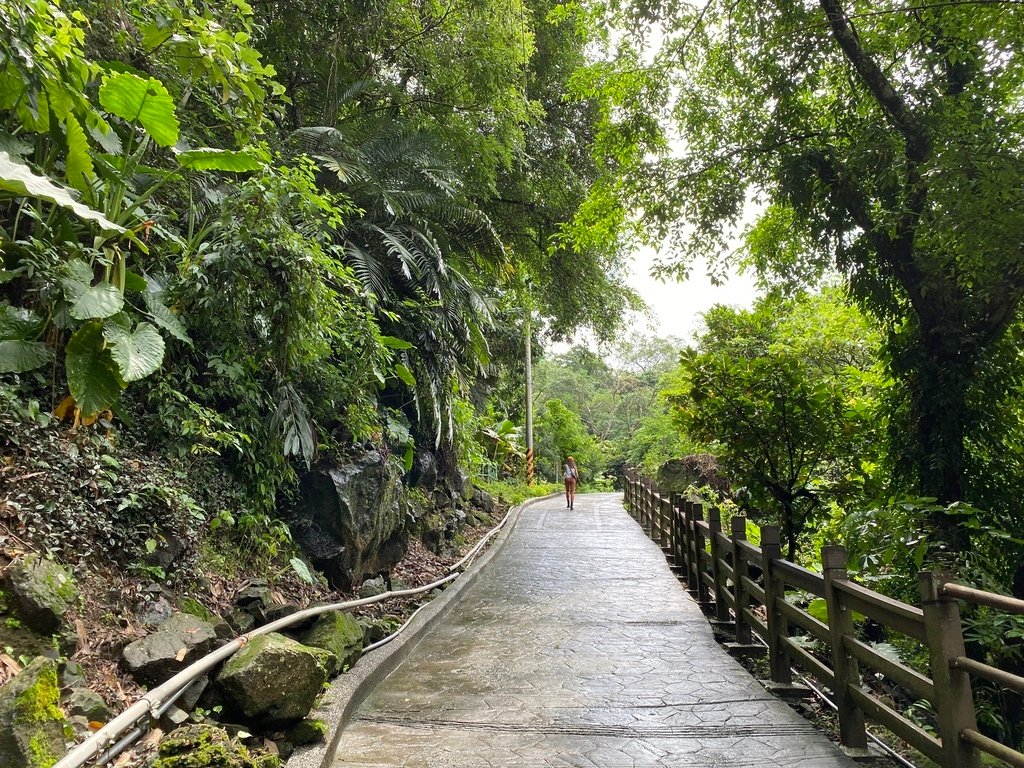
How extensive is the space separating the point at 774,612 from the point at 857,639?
1.14m

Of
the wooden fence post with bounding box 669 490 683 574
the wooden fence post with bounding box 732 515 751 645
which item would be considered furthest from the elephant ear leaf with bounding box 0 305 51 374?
the wooden fence post with bounding box 669 490 683 574

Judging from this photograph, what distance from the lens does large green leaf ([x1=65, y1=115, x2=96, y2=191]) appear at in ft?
14.5

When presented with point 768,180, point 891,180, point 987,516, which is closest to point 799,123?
point 768,180

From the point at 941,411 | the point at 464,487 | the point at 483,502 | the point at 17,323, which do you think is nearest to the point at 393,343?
the point at 17,323

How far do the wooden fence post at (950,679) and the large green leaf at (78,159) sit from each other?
5845mm

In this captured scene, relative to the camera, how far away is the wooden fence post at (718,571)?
6902 mm

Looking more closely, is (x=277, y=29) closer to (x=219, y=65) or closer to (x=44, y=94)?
(x=219, y=65)

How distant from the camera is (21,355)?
4.07 meters

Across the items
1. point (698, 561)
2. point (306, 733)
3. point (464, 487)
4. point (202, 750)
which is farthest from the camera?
point (464, 487)

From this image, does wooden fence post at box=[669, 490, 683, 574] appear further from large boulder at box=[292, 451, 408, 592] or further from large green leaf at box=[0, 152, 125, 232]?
large green leaf at box=[0, 152, 125, 232]

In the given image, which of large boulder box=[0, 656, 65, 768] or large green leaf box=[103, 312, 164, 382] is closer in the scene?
large boulder box=[0, 656, 65, 768]

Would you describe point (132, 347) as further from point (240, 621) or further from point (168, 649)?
point (240, 621)

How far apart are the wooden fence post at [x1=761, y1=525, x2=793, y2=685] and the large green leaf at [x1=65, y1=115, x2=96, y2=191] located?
19.2 feet

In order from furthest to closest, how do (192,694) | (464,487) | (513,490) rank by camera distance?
(513,490) < (464,487) < (192,694)
